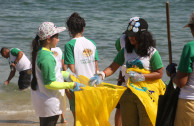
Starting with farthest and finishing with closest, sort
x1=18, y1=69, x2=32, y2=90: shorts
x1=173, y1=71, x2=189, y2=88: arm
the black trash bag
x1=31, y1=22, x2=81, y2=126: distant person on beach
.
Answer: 1. x1=18, y1=69, x2=32, y2=90: shorts
2. x1=31, y1=22, x2=81, y2=126: distant person on beach
3. the black trash bag
4. x1=173, y1=71, x2=189, y2=88: arm

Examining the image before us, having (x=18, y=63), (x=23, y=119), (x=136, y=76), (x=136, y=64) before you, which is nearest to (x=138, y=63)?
(x=136, y=64)

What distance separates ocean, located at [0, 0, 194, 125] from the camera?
8578mm

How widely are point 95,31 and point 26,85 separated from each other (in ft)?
21.4

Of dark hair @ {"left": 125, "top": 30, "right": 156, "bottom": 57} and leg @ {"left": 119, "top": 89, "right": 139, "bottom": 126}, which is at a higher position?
dark hair @ {"left": 125, "top": 30, "right": 156, "bottom": 57}

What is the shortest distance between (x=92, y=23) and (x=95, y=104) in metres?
11.9

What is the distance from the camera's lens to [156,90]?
3.79 m

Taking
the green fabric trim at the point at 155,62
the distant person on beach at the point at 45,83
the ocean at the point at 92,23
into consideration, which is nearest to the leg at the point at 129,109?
the green fabric trim at the point at 155,62

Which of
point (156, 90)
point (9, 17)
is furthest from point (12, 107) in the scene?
point (9, 17)

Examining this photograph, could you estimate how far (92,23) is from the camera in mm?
15461

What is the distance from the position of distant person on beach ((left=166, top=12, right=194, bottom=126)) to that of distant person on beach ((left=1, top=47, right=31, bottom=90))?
4900 mm

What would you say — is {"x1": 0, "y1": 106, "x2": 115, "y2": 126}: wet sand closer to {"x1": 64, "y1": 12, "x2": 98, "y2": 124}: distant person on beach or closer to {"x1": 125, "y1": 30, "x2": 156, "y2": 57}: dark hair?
{"x1": 64, "y1": 12, "x2": 98, "y2": 124}: distant person on beach

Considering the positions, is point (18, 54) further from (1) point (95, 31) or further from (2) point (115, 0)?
(2) point (115, 0)

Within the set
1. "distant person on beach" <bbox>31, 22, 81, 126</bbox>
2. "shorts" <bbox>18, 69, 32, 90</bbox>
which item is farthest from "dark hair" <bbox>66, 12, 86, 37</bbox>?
"shorts" <bbox>18, 69, 32, 90</bbox>

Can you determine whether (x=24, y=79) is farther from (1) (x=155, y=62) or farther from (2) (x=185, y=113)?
(2) (x=185, y=113)
